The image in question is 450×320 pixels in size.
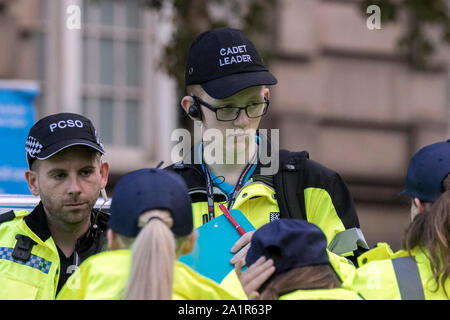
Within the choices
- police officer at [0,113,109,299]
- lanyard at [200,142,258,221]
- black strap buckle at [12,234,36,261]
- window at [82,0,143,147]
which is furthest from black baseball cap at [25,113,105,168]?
window at [82,0,143,147]

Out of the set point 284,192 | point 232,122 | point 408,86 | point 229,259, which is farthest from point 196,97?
point 408,86

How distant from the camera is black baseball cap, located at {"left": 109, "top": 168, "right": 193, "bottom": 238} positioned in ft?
11.6

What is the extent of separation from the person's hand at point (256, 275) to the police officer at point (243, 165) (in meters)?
0.73

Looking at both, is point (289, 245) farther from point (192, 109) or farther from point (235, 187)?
point (192, 109)

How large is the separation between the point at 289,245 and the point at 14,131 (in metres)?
5.26

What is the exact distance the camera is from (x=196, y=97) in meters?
4.78

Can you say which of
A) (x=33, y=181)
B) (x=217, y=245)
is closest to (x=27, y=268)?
(x=33, y=181)

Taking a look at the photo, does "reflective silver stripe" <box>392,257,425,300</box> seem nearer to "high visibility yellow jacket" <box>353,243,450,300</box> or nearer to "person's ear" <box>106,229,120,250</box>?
"high visibility yellow jacket" <box>353,243,450,300</box>

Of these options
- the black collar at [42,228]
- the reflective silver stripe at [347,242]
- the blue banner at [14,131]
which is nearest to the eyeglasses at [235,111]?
the reflective silver stripe at [347,242]

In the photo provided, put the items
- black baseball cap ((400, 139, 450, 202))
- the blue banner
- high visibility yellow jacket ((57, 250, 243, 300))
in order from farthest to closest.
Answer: the blue banner < black baseball cap ((400, 139, 450, 202)) < high visibility yellow jacket ((57, 250, 243, 300))

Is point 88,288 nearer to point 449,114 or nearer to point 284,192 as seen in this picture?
point 284,192

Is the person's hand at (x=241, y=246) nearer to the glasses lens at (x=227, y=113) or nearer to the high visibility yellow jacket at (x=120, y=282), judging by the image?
the high visibility yellow jacket at (x=120, y=282)

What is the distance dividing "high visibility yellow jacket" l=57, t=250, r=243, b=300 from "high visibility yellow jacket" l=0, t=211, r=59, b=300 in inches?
27.4
